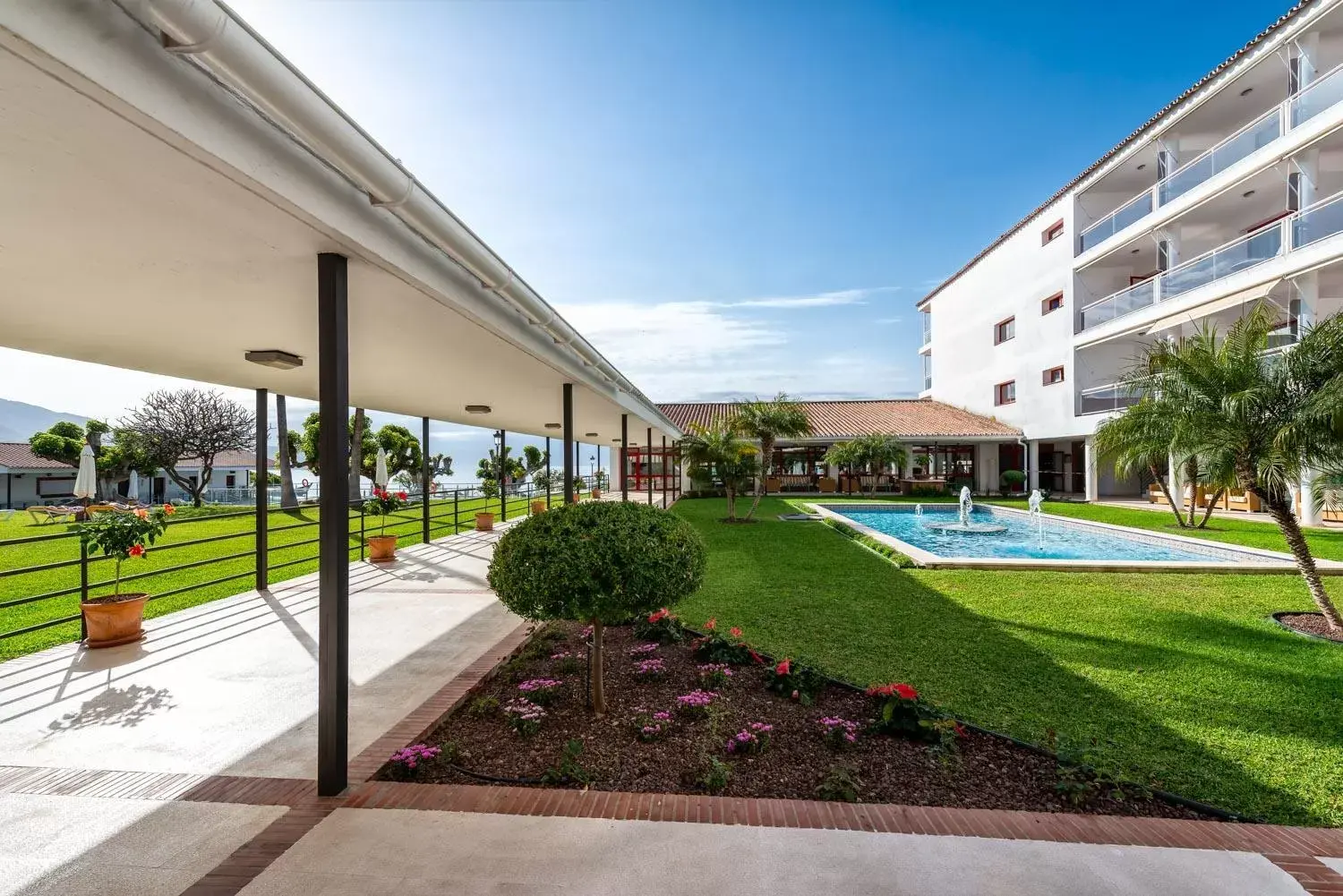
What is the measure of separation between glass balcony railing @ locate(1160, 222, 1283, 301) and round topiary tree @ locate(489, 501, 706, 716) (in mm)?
18295

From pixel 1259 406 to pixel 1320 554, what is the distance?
6786mm

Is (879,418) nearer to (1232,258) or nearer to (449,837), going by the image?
(1232,258)

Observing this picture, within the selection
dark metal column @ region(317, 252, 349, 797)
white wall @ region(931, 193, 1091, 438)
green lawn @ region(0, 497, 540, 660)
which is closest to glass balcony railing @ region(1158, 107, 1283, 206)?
white wall @ region(931, 193, 1091, 438)

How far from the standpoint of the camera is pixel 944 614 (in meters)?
6.86

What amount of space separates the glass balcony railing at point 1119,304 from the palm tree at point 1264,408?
14.9 m

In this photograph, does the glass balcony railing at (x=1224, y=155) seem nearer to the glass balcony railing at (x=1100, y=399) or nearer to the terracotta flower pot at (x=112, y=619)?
the glass balcony railing at (x=1100, y=399)

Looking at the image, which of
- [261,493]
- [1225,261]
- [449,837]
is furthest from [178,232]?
[1225,261]

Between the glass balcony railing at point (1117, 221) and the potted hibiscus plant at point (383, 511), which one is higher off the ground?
the glass balcony railing at point (1117, 221)

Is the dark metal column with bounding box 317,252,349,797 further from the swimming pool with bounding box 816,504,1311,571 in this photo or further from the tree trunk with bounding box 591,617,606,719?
the swimming pool with bounding box 816,504,1311,571

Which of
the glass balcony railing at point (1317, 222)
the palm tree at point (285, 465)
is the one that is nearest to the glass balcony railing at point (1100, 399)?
the glass balcony railing at point (1317, 222)

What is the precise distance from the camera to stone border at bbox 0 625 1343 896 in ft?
8.89

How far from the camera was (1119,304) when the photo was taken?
64.9 feet

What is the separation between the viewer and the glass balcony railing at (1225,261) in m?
14.7

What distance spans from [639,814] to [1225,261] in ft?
67.1
